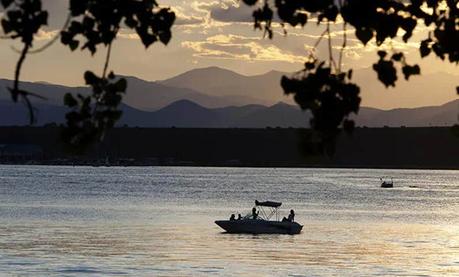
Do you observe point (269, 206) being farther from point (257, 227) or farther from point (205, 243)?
point (205, 243)

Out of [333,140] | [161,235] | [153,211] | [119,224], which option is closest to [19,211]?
[153,211]

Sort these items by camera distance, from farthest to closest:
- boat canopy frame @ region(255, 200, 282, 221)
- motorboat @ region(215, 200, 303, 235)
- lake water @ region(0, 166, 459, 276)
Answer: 1. boat canopy frame @ region(255, 200, 282, 221)
2. motorboat @ region(215, 200, 303, 235)
3. lake water @ region(0, 166, 459, 276)

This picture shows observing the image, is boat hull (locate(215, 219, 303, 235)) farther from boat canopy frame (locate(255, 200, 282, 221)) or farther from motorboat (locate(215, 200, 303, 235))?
boat canopy frame (locate(255, 200, 282, 221))

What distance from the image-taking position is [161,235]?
8362cm

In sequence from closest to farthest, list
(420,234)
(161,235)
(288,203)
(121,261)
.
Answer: (121,261), (161,235), (420,234), (288,203)

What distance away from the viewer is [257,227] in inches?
3366

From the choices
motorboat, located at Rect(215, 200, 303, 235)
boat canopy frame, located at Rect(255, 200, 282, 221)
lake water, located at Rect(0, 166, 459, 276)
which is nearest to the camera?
lake water, located at Rect(0, 166, 459, 276)

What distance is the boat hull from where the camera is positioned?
8494 centimetres

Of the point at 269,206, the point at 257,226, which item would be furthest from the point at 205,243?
the point at 269,206

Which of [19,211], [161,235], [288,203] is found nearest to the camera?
[161,235]

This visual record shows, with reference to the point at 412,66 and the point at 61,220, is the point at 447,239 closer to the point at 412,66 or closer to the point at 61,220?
the point at 61,220

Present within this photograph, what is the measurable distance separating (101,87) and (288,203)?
14052cm

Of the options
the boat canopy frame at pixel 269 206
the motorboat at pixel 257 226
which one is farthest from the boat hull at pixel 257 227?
the boat canopy frame at pixel 269 206

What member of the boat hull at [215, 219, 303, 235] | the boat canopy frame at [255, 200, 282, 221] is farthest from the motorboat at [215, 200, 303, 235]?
the boat canopy frame at [255, 200, 282, 221]
